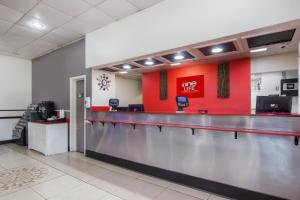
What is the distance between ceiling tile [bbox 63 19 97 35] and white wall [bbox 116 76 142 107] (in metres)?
4.20

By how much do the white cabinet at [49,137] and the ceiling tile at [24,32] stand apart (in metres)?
2.52

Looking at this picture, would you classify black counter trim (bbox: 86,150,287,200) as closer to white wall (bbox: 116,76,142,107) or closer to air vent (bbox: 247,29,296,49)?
air vent (bbox: 247,29,296,49)

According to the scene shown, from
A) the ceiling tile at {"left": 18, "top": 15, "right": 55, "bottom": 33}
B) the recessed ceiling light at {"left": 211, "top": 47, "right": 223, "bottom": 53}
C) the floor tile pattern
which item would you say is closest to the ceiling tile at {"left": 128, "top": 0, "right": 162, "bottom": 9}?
the recessed ceiling light at {"left": 211, "top": 47, "right": 223, "bottom": 53}

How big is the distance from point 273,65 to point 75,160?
6.31 m

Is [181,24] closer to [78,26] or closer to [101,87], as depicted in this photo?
[78,26]

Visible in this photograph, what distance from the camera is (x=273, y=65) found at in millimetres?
5324

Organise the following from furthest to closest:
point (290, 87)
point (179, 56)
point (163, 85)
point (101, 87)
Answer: point (163, 85) < point (101, 87) < point (290, 87) < point (179, 56)

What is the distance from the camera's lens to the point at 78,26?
4.40 meters

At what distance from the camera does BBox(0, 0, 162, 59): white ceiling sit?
135 inches

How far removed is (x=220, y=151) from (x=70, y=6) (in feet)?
12.8

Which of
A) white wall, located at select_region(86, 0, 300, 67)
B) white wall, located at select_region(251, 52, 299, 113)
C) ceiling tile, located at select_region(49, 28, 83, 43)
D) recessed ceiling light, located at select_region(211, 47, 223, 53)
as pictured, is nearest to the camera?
white wall, located at select_region(86, 0, 300, 67)

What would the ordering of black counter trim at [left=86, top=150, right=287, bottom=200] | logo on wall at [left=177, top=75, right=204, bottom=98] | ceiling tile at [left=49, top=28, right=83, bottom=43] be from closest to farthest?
1. black counter trim at [left=86, top=150, right=287, bottom=200]
2. ceiling tile at [left=49, top=28, right=83, bottom=43]
3. logo on wall at [left=177, top=75, right=204, bottom=98]

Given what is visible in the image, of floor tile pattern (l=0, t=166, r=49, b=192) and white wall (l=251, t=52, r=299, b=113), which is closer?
floor tile pattern (l=0, t=166, r=49, b=192)

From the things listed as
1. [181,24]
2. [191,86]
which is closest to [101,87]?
[181,24]
